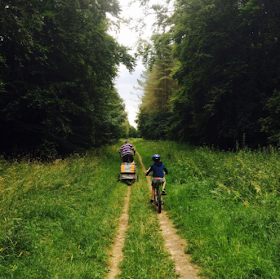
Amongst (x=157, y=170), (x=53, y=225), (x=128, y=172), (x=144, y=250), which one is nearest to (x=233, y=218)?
(x=144, y=250)

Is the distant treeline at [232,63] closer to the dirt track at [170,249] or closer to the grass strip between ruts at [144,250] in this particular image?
the dirt track at [170,249]

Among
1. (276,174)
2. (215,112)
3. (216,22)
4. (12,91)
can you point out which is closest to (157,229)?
(276,174)

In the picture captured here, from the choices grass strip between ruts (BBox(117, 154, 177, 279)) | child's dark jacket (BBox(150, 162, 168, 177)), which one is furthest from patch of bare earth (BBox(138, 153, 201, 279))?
child's dark jacket (BBox(150, 162, 168, 177))

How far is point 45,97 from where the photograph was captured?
10.1 meters

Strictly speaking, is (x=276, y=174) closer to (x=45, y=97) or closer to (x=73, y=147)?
(x=45, y=97)

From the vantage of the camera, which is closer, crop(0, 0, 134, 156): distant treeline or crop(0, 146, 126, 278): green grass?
crop(0, 146, 126, 278): green grass

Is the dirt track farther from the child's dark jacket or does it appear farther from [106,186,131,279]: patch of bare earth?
the child's dark jacket

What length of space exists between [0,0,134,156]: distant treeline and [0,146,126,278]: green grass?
3.60 m

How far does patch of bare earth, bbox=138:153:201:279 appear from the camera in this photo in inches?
131

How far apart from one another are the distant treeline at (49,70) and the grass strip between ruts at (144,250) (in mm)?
7348

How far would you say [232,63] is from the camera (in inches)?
502

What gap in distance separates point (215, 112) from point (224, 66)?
3.47m

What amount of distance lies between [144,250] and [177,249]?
0.74 m

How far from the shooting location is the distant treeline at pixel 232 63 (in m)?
11.4
